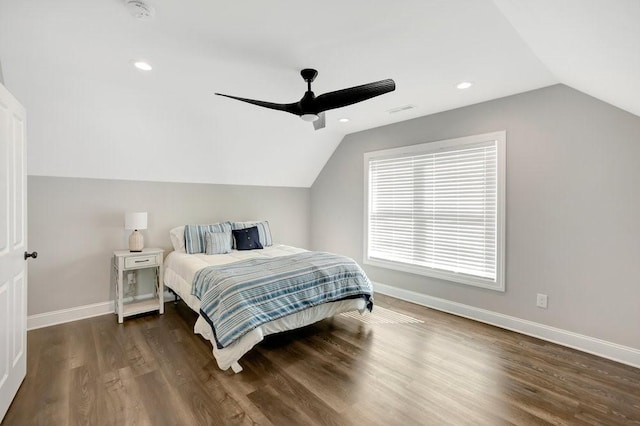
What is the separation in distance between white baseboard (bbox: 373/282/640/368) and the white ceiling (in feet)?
6.58

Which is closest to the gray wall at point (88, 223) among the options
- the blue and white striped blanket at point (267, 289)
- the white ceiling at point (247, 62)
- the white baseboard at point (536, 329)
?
the white ceiling at point (247, 62)

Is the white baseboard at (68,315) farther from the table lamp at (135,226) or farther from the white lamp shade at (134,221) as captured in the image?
the white lamp shade at (134,221)

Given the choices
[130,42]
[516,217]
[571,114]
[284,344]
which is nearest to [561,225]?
[516,217]

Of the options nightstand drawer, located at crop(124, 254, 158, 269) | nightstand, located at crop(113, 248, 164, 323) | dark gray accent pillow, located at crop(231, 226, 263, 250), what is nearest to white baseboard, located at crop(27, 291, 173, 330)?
nightstand, located at crop(113, 248, 164, 323)

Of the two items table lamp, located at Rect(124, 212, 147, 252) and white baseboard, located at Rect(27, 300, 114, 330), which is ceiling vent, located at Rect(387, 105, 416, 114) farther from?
white baseboard, located at Rect(27, 300, 114, 330)

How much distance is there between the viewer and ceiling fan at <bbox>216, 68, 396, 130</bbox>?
216cm

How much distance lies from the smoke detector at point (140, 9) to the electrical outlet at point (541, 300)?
13.0 ft

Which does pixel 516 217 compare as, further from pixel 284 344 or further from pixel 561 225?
pixel 284 344

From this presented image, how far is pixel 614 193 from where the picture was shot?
263cm

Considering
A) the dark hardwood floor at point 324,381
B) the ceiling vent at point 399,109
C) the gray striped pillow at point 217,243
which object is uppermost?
the ceiling vent at point 399,109

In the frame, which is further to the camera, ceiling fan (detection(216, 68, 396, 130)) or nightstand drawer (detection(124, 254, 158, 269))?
nightstand drawer (detection(124, 254, 158, 269))

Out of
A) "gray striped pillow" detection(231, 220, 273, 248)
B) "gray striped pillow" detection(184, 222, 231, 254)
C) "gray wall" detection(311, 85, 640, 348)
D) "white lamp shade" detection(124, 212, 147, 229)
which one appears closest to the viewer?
"gray wall" detection(311, 85, 640, 348)

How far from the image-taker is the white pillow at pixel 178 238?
3.84m

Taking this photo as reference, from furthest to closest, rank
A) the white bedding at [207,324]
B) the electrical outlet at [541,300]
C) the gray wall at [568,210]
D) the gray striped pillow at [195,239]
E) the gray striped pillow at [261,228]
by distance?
the gray striped pillow at [261,228]
the gray striped pillow at [195,239]
the electrical outlet at [541,300]
the gray wall at [568,210]
the white bedding at [207,324]
